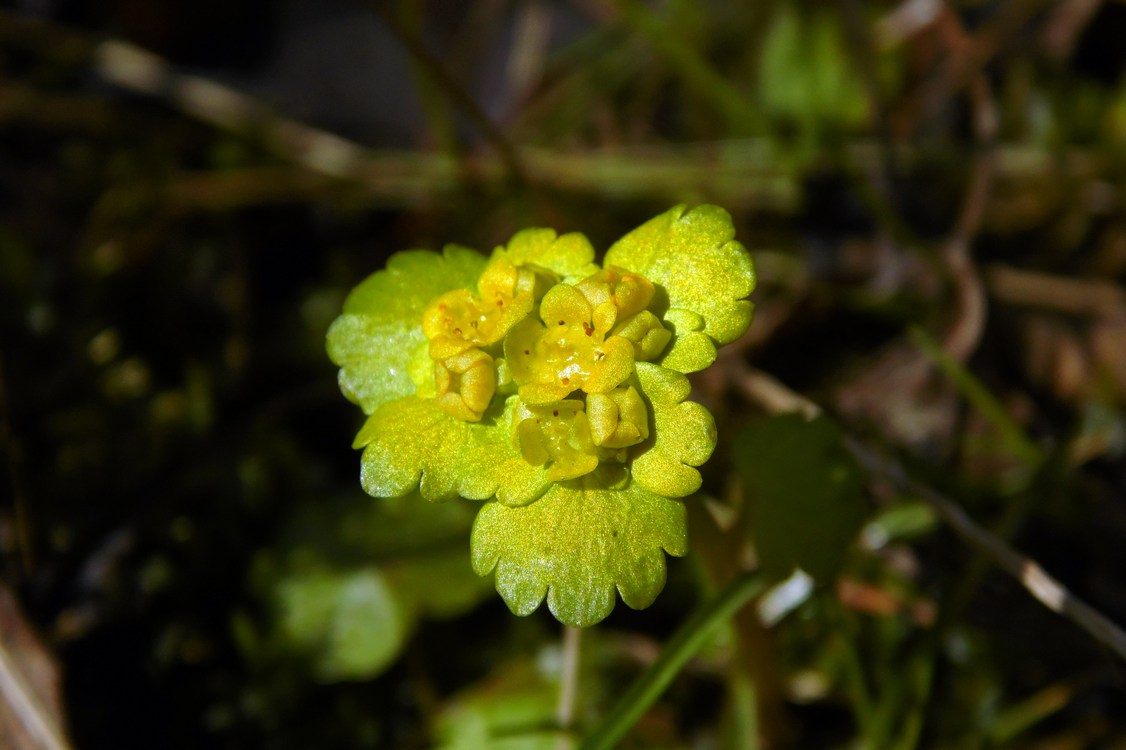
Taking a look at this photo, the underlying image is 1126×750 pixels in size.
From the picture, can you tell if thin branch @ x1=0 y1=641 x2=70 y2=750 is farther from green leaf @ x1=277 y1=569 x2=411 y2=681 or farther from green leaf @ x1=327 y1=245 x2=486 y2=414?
green leaf @ x1=327 y1=245 x2=486 y2=414

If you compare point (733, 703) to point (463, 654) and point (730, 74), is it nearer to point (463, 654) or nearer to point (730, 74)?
point (463, 654)

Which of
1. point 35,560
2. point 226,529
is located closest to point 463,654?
point 226,529

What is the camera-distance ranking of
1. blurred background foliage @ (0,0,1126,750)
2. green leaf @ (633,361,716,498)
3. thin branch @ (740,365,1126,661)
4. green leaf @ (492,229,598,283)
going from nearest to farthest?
1. green leaf @ (633,361,716,498)
2. green leaf @ (492,229,598,283)
3. thin branch @ (740,365,1126,661)
4. blurred background foliage @ (0,0,1126,750)

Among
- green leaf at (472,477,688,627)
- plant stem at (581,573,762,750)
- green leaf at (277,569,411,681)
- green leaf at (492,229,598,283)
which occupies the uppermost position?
green leaf at (492,229,598,283)

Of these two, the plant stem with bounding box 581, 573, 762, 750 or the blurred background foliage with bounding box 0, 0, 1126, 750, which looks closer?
the plant stem with bounding box 581, 573, 762, 750

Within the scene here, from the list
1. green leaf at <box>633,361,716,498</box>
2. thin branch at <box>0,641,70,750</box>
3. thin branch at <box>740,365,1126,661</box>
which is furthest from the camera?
thin branch at <box>0,641,70,750</box>

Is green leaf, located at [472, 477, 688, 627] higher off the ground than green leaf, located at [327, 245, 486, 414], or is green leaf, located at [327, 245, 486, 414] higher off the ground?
green leaf, located at [327, 245, 486, 414]

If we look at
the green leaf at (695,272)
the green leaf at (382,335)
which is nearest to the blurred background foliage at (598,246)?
the green leaf at (695,272)

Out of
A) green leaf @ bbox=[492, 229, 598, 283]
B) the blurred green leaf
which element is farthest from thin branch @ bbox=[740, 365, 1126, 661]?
the blurred green leaf
